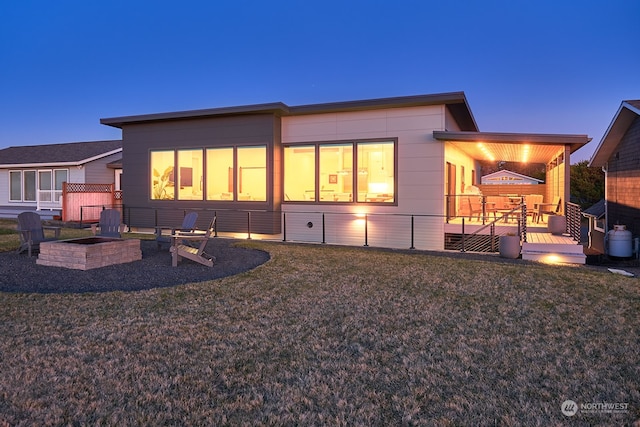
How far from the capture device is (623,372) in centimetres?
335

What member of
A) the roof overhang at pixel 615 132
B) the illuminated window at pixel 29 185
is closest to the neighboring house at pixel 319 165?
the roof overhang at pixel 615 132

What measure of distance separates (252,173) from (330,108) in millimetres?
3208

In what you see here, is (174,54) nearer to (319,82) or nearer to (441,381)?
(319,82)

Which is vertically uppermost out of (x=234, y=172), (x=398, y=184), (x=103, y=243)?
(x=234, y=172)

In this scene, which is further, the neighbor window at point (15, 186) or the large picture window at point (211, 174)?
the neighbor window at point (15, 186)

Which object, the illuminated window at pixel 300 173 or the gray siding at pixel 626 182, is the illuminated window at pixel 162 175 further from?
the gray siding at pixel 626 182

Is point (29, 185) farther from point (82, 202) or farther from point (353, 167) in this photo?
point (353, 167)

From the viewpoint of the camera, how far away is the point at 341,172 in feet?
41.9

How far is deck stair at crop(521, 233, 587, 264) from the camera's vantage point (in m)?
9.73

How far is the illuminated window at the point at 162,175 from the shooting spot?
14.4m

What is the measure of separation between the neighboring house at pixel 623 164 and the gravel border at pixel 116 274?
10.8 metres

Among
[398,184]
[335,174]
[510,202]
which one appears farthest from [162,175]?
[510,202]

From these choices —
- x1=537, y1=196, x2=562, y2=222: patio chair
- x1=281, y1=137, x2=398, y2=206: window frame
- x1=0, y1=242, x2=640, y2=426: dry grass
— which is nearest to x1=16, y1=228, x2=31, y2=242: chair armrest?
x1=0, y1=242, x2=640, y2=426: dry grass

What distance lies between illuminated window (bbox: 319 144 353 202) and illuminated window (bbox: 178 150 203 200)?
164 inches
